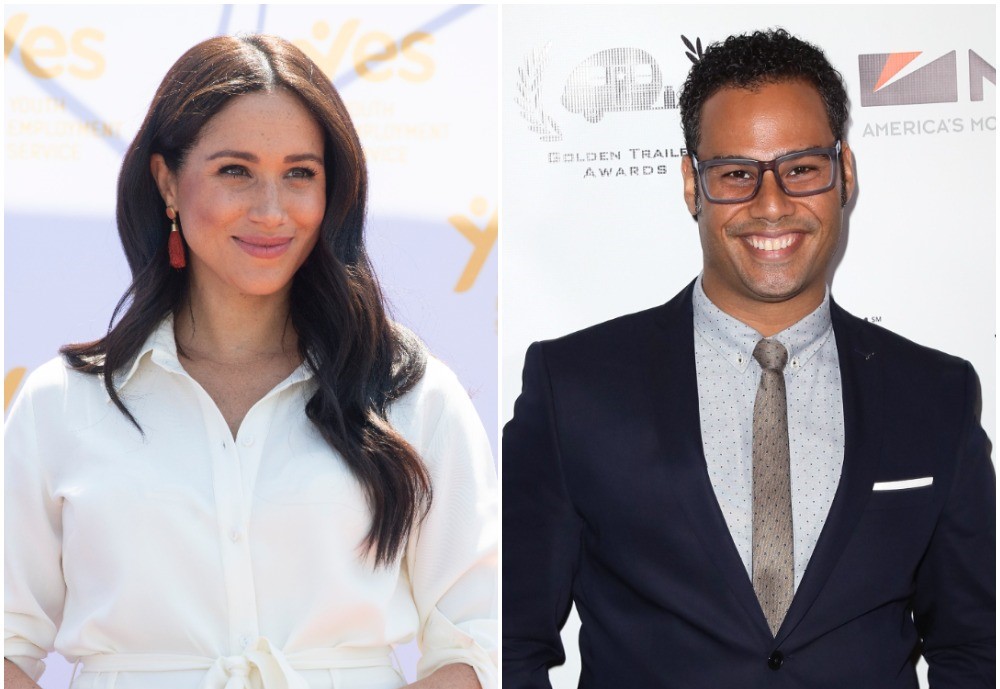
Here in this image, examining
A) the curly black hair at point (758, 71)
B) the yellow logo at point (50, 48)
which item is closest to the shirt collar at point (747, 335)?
the curly black hair at point (758, 71)

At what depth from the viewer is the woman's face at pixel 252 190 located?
2395mm

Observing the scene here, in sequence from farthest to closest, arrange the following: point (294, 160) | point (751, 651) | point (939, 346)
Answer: point (939, 346), point (294, 160), point (751, 651)

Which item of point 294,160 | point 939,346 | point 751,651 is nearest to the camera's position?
point 751,651

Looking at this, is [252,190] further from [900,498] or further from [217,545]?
[900,498]

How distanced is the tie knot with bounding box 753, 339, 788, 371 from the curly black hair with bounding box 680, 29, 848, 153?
515 mm

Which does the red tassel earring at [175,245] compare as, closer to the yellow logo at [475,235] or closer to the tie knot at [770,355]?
the yellow logo at [475,235]

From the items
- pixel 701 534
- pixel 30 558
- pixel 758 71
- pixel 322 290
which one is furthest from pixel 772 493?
pixel 30 558

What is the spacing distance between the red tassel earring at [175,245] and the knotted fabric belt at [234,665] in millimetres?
871

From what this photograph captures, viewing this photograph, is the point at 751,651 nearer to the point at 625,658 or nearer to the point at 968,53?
the point at 625,658

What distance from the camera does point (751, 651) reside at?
2.23m

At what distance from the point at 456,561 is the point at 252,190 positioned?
0.96 m

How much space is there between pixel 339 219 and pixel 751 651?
1.33 metres

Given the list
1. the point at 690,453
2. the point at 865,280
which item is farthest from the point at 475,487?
the point at 865,280

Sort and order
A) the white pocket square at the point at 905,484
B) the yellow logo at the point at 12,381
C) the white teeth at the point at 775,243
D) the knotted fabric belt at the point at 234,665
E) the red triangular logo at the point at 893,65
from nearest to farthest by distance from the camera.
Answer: the knotted fabric belt at the point at 234,665 → the white pocket square at the point at 905,484 → the white teeth at the point at 775,243 → the yellow logo at the point at 12,381 → the red triangular logo at the point at 893,65
